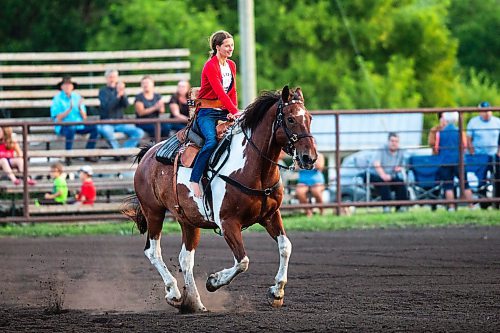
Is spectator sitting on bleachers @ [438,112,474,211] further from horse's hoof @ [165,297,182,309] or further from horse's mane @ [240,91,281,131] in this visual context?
horse's hoof @ [165,297,182,309]

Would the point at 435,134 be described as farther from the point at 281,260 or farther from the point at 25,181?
the point at 281,260

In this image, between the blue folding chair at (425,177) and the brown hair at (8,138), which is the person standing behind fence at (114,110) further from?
the blue folding chair at (425,177)

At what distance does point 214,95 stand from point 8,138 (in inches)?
335

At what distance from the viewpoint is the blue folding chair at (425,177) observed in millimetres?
19250

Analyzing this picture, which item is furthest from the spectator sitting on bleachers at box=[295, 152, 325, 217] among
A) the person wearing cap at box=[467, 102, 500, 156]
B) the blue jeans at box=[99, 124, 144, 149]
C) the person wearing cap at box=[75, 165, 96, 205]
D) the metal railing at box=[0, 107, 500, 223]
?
the person wearing cap at box=[75, 165, 96, 205]

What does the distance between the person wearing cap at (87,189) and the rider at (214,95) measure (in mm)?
8344

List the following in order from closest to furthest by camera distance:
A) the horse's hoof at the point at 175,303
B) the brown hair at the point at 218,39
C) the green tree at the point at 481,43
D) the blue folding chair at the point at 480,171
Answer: the brown hair at the point at 218,39 < the horse's hoof at the point at 175,303 < the blue folding chair at the point at 480,171 < the green tree at the point at 481,43

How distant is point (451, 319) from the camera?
8.75 m

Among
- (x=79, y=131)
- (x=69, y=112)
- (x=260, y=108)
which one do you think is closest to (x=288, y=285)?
(x=260, y=108)

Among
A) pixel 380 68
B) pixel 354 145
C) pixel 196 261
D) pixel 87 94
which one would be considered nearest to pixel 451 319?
pixel 196 261

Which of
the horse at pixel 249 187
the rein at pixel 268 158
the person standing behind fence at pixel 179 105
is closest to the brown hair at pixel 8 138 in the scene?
the person standing behind fence at pixel 179 105

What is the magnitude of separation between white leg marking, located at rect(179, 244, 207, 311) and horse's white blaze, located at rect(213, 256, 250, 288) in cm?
50

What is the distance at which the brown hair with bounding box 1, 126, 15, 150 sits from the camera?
18125 millimetres

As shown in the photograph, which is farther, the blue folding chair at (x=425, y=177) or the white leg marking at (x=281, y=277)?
the blue folding chair at (x=425, y=177)
